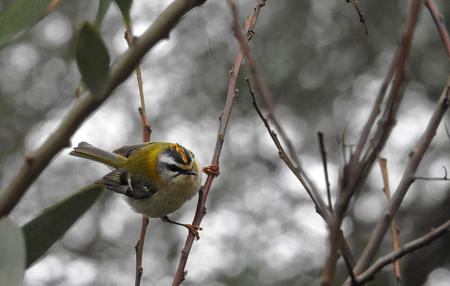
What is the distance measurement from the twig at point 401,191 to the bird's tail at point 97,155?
2312 mm

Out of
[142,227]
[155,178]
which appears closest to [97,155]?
[155,178]

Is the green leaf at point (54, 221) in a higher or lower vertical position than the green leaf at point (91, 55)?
lower

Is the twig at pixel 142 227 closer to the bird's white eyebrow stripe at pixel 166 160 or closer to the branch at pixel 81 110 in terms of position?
the branch at pixel 81 110

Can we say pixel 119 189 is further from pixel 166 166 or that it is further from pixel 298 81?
pixel 298 81

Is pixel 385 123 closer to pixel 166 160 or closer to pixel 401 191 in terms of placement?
pixel 401 191

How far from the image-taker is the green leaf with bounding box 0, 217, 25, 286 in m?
0.68

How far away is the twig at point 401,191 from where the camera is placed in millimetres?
938

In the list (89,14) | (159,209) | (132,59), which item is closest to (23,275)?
(132,59)

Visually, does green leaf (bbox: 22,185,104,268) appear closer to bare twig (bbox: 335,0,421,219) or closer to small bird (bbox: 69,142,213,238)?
bare twig (bbox: 335,0,421,219)

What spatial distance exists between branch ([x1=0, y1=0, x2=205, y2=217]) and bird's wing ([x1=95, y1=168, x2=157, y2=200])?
2.58m

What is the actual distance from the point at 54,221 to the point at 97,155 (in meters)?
2.51

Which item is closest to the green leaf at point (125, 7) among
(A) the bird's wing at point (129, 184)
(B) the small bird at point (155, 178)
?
(B) the small bird at point (155, 178)

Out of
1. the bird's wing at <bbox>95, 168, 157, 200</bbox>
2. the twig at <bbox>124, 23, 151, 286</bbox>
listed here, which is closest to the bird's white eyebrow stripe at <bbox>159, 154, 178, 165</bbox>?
the bird's wing at <bbox>95, 168, 157, 200</bbox>

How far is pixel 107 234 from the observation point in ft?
24.3
